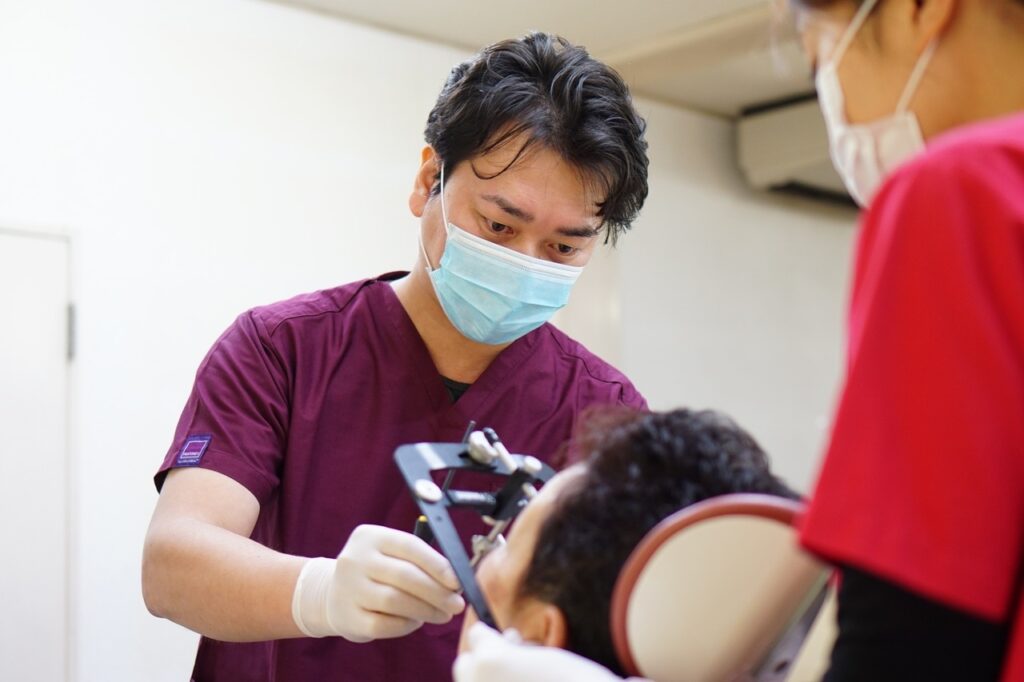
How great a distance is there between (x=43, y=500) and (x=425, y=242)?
1.70 metres

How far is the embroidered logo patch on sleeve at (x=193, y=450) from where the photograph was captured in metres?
1.58

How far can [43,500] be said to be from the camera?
301cm

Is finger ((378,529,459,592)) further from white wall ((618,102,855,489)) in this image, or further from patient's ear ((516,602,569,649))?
white wall ((618,102,855,489))

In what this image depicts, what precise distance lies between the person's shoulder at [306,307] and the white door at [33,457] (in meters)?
1.48

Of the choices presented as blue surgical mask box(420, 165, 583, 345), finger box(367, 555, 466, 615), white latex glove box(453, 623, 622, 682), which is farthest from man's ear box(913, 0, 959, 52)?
blue surgical mask box(420, 165, 583, 345)

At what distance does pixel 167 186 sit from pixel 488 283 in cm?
186

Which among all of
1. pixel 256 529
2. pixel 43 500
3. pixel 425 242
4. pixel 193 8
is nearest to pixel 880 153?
pixel 425 242

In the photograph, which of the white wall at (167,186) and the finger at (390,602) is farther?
the white wall at (167,186)

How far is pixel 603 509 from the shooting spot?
103cm

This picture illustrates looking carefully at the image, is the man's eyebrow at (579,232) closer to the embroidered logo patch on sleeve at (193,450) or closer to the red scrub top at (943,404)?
the embroidered logo patch on sleeve at (193,450)

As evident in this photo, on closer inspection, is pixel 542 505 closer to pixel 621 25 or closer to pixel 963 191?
pixel 963 191

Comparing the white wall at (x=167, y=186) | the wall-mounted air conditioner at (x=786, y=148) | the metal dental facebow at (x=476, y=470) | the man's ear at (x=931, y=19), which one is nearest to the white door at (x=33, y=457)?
the white wall at (x=167, y=186)

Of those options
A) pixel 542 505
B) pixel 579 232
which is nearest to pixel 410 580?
pixel 542 505

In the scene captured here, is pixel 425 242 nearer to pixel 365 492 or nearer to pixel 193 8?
pixel 365 492
